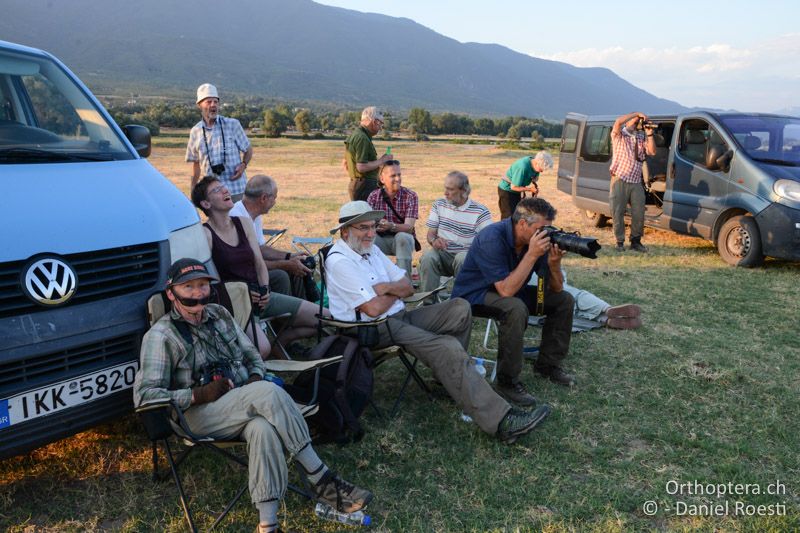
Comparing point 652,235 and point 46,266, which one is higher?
point 46,266

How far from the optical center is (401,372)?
482 cm

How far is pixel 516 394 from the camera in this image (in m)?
4.22

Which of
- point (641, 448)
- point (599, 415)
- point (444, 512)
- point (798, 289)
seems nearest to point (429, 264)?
point (599, 415)

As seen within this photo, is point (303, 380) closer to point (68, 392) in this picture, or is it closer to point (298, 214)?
point (68, 392)

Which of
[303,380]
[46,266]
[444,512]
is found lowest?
[444,512]

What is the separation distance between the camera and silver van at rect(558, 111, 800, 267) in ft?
24.7

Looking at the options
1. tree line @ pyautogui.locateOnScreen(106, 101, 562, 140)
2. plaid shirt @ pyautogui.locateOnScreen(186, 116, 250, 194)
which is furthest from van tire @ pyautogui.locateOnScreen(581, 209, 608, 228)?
tree line @ pyautogui.locateOnScreen(106, 101, 562, 140)

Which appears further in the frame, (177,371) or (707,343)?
(707,343)

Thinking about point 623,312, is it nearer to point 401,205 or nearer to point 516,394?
point 516,394

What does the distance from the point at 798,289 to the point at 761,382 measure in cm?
320

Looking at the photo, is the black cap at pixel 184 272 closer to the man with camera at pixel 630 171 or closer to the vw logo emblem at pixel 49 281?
the vw logo emblem at pixel 49 281

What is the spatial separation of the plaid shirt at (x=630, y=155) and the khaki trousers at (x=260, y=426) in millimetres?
7294

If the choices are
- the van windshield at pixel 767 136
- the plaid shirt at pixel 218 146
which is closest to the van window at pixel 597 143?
the van windshield at pixel 767 136

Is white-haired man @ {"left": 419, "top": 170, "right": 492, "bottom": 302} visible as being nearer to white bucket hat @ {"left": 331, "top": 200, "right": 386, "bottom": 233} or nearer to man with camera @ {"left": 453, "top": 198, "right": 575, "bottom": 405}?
man with camera @ {"left": 453, "top": 198, "right": 575, "bottom": 405}
